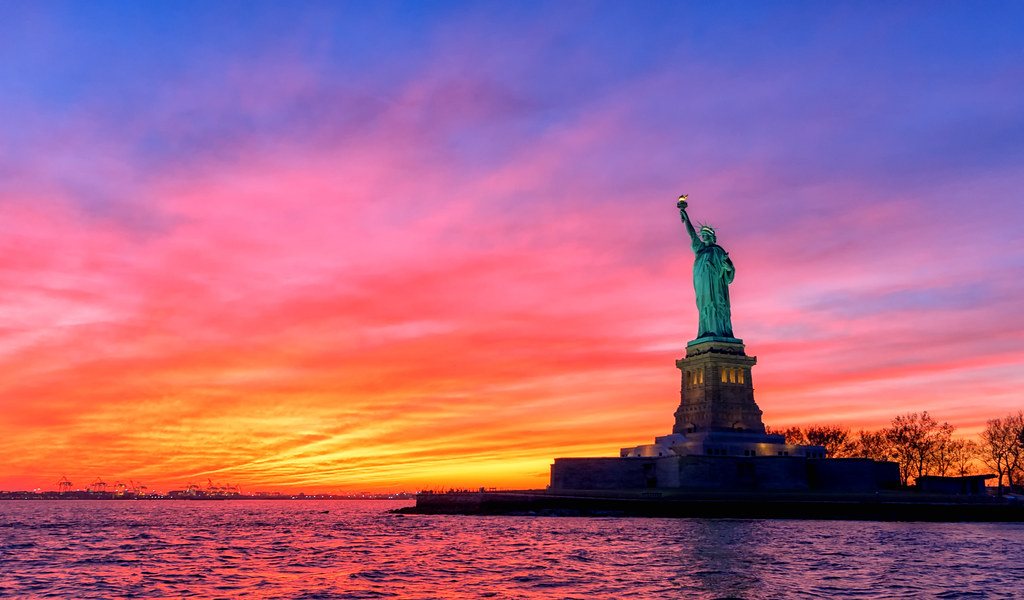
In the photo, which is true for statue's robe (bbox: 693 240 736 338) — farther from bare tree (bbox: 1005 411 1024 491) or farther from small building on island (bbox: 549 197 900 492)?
bare tree (bbox: 1005 411 1024 491)

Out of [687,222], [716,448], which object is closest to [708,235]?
[687,222]

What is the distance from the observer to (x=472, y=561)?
48938 mm

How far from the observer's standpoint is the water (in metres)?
36.7

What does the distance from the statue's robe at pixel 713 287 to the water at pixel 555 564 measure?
149 ft

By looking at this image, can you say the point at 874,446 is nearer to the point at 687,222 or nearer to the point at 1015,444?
the point at 1015,444

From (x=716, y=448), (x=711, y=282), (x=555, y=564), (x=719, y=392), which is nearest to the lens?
(x=555, y=564)

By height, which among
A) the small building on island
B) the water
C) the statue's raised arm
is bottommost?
A: the water

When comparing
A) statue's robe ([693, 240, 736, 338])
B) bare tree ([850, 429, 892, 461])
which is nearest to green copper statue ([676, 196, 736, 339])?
statue's robe ([693, 240, 736, 338])

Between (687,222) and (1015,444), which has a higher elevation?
(687,222)

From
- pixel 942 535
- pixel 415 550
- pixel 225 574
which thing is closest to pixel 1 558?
pixel 225 574

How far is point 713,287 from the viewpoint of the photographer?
11956cm

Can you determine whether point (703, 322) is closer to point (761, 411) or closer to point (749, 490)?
point (761, 411)

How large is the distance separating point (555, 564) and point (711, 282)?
261ft

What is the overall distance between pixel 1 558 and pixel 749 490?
76313 mm
